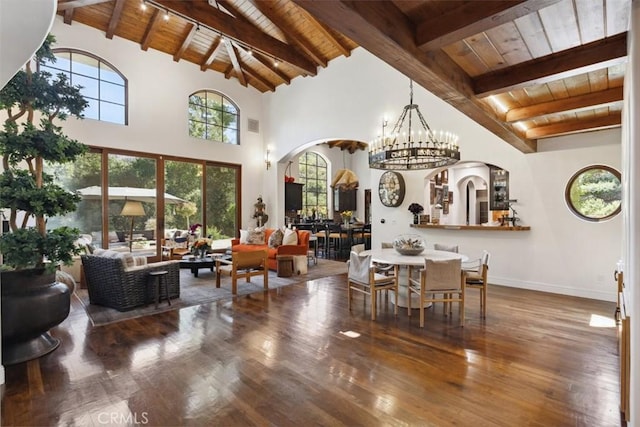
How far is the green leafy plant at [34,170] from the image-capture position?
9.57 ft

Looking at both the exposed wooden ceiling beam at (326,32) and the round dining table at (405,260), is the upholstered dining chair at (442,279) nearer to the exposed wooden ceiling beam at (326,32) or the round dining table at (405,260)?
the round dining table at (405,260)

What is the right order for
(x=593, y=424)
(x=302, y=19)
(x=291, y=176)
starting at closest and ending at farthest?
(x=593, y=424), (x=302, y=19), (x=291, y=176)

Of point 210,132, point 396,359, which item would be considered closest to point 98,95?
point 210,132

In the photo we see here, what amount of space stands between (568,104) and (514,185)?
8.03 feet

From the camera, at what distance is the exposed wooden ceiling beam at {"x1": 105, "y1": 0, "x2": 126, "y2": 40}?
6223 millimetres

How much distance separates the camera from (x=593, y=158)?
16.3 feet

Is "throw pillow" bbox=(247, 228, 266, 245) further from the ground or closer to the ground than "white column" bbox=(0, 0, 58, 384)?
closer to the ground

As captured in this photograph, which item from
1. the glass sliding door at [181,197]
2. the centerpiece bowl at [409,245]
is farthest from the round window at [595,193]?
the glass sliding door at [181,197]

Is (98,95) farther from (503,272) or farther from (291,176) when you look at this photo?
(503,272)

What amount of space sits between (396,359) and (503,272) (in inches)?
155

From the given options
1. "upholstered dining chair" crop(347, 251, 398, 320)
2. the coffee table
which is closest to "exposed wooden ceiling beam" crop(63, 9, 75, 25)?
the coffee table

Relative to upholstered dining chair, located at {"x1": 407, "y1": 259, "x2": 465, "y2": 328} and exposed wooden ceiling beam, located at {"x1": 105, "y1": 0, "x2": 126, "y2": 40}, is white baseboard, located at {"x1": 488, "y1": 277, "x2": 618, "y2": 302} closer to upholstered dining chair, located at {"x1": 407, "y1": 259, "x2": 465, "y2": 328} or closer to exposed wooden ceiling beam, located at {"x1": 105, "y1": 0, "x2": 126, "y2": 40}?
upholstered dining chair, located at {"x1": 407, "y1": 259, "x2": 465, "y2": 328}

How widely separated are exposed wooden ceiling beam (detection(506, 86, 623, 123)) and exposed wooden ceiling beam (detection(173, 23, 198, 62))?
6.41 metres

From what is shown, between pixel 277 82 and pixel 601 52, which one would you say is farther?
pixel 277 82
